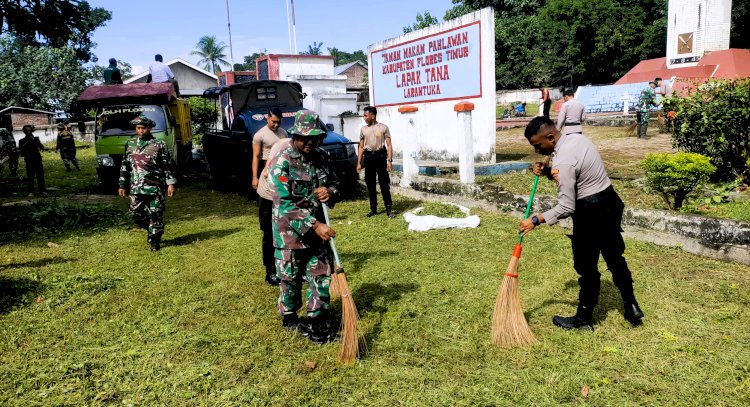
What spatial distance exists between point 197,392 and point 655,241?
521 centimetres

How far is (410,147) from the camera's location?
33.8 feet

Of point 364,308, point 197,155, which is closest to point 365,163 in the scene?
point 364,308

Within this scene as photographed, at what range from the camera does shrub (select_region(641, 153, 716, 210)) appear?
243 inches

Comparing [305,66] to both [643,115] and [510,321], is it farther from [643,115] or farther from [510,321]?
[510,321]

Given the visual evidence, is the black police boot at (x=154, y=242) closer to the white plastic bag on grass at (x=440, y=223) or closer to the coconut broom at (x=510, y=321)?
the white plastic bag on grass at (x=440, y=223)

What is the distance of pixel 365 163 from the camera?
340 inches

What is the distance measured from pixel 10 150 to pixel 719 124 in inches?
771

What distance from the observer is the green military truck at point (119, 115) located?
1227cm

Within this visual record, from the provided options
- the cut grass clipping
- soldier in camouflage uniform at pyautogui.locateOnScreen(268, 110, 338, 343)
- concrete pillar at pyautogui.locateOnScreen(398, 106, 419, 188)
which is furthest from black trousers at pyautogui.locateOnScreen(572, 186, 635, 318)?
concrete pillar at pyautogui.locateOnScreen(398, 106, 419, 188)

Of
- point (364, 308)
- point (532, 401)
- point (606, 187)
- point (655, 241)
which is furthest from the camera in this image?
point (655, 241)

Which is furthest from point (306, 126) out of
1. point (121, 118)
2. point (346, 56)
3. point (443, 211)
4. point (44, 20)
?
point (346, 56)

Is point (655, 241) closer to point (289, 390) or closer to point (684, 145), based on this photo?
point (684, 145)

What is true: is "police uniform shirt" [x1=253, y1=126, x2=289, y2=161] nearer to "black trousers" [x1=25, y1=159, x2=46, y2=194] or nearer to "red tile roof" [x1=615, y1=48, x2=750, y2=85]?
"black trousers" [x1=25, y1=159, x2=46, y2=194]

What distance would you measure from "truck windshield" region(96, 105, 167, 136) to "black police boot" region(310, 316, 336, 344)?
1038 cm
